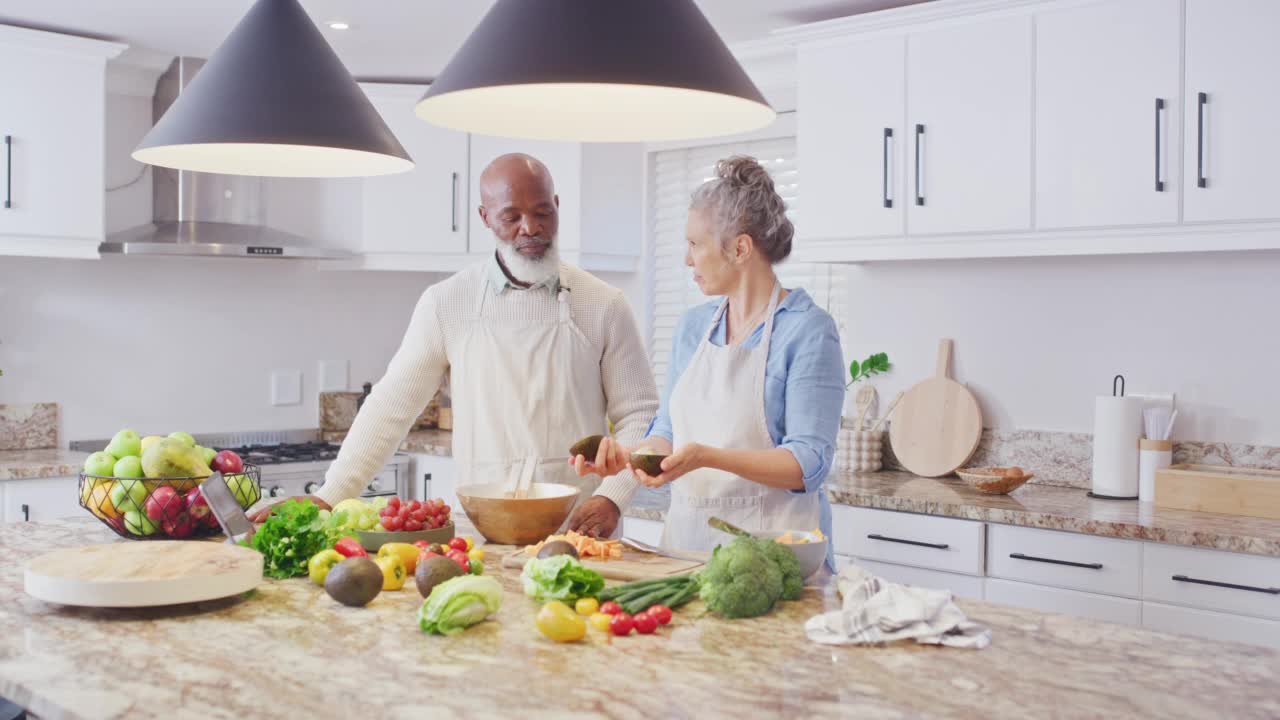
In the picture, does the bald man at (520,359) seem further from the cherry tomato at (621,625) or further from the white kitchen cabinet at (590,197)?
the white kitchen cabinet at (590,197)

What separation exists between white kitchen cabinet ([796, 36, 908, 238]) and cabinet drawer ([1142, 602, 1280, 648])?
1375mm

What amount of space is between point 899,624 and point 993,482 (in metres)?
2.01

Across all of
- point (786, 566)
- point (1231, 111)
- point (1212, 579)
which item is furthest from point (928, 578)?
point (786, 566)

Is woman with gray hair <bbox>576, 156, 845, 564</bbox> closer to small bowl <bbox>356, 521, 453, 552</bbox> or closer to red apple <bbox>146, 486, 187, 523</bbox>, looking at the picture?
small bowl <bbox>356, 521, 453, 552</bbox>

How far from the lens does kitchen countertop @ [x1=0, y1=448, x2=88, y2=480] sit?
13.2 ft

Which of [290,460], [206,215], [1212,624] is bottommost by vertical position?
[1212,624]

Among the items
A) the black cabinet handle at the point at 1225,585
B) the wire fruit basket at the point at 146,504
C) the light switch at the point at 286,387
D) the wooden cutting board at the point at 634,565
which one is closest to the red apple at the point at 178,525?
the wire fruit basket at the point at 146,504

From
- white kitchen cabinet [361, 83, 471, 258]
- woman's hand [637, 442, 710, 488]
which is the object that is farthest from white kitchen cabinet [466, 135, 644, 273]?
woman's hand [637, 442, 710, 488]

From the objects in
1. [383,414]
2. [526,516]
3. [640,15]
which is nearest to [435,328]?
[383,414]

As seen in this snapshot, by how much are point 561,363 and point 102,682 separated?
153cm

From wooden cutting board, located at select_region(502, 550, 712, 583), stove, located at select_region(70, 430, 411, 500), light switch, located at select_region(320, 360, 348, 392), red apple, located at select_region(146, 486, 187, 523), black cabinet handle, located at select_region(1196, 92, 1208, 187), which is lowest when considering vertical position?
stove, located at select_region(70, 430, 411, 500)

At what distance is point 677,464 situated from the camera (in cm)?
207

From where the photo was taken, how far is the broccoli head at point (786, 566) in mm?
1812

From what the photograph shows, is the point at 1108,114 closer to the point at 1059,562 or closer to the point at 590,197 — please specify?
the point at 1059,562
